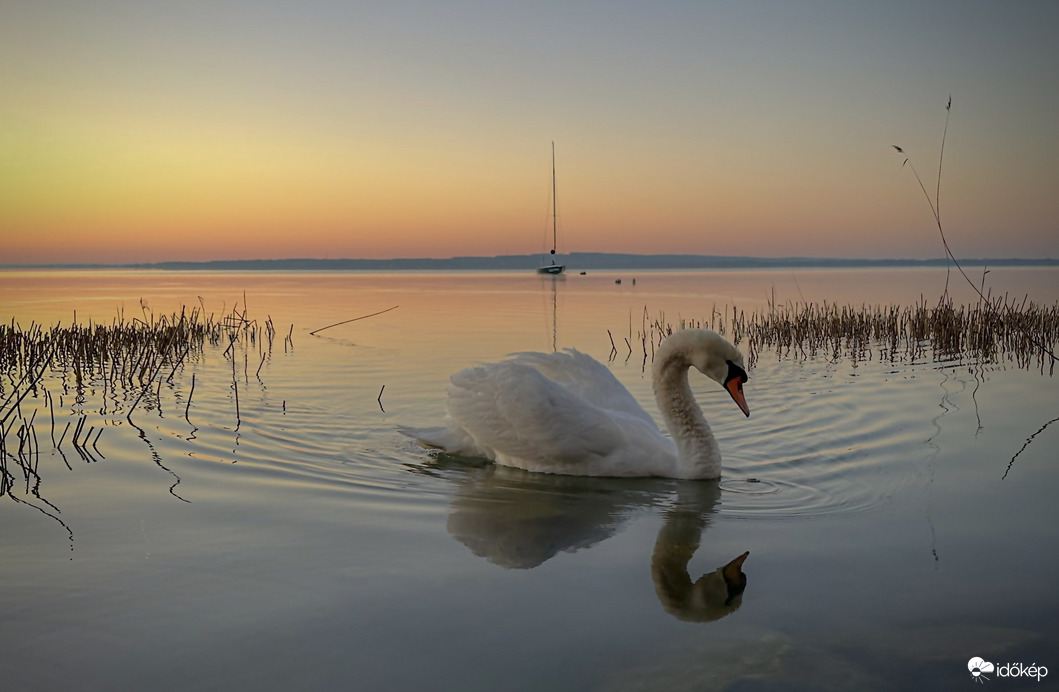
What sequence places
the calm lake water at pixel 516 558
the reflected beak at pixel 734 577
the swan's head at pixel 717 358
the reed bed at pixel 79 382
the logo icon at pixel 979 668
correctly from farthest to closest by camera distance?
1. the reed bed at pixel 79 382
2. the swan's head at pixel 717 358
3. the reflected beak at pixel 734 577
4. the calm lake water at pixel 516 558
5. the logo icon at pixel 979 668

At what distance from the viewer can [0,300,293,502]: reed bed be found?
7.24 metres

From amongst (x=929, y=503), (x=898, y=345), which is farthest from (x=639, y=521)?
(x=898, y=345)

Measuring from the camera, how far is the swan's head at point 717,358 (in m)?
6.68

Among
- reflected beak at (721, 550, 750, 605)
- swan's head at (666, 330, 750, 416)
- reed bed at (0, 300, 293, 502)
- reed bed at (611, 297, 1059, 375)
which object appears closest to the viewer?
reflected beak at (721, 550, 750, 605)

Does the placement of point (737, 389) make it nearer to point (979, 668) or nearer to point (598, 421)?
point (598, 421)

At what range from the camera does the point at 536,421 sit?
674 cm

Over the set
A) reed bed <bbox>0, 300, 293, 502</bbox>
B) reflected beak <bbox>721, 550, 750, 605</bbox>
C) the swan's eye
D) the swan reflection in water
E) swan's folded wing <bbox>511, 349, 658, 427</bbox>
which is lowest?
the swan reflection in water

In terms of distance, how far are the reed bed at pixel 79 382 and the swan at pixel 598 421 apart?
331 cm

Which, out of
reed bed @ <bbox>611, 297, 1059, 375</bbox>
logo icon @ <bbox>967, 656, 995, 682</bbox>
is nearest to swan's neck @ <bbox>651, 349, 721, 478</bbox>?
logo icon @ <bbox>967, 656, 995, 682</bbox>

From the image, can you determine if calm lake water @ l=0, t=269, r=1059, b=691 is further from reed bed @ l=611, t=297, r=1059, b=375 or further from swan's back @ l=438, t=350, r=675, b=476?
reed bed @ l=611, t=297, r=1059, b=375

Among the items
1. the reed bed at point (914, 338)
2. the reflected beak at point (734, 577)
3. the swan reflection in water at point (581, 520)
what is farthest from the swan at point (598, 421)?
the reed bed at point (914, 338)

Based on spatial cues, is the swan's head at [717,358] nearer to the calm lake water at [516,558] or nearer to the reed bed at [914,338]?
the calm lake water at [516,558]

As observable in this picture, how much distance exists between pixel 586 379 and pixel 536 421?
1.26 metres

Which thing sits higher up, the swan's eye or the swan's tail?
the swan's eye
